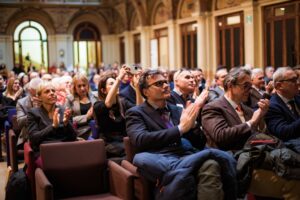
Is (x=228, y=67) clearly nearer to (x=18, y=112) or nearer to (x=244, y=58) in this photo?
(x=244, y=58)

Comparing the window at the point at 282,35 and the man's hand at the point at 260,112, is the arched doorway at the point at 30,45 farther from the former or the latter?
the man's hand at the point at 260,112

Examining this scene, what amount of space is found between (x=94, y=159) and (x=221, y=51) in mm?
10590

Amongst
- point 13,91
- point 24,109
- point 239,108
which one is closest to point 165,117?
point 239,108

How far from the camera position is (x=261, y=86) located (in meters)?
6.83

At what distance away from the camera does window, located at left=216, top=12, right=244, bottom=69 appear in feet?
41.2

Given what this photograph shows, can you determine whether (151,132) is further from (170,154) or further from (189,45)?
(189,45)

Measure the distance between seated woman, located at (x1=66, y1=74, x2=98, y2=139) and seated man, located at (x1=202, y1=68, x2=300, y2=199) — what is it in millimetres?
2072

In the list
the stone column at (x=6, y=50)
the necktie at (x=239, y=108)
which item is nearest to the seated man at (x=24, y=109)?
the necktie at (x=239, y=108)

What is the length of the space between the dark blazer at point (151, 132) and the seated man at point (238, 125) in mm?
266

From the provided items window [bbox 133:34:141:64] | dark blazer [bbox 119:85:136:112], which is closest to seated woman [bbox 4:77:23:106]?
dark blazer [bbox 119:85:136:112]

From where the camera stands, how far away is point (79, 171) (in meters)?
3.51

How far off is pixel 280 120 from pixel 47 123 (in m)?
2.22

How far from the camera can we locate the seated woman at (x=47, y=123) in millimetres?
4102

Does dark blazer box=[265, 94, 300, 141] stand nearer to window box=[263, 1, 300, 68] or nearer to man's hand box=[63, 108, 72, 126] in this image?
man's hand box=[63, 108, 72, 126]
